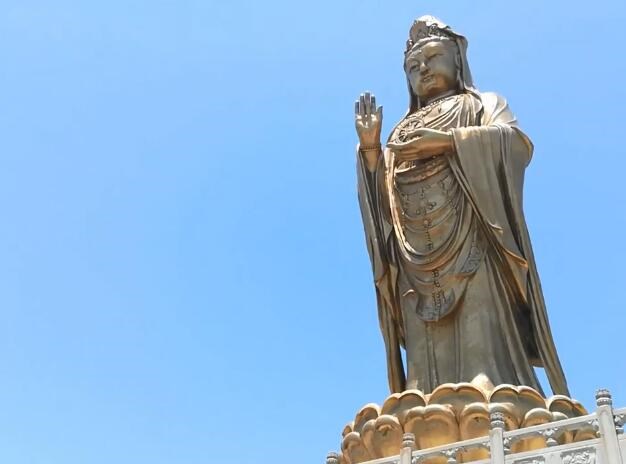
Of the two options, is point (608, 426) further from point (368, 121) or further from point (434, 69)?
point (434, 69)

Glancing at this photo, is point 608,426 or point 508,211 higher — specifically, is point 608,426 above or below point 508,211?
below

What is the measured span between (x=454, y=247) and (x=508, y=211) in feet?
1.90

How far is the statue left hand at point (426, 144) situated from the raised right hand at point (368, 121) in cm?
31

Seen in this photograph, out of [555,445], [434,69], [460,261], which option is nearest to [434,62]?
[434,69]

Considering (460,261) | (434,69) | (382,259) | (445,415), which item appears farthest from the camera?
(434,69)

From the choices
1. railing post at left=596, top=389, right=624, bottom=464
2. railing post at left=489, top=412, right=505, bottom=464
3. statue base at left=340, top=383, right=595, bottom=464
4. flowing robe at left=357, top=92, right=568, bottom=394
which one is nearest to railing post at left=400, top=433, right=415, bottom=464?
railing post at left=489, top=412, right=505, bottom=464

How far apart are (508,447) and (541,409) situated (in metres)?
1.21

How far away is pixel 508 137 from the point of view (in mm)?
8539

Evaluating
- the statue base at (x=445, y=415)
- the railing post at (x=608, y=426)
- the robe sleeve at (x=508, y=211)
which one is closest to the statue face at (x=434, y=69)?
the robe sleeve at (x=508, y=211)

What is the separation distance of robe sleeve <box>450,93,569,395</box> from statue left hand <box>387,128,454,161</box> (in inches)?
3.4

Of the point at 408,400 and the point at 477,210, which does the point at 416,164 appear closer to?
the point at 477,210

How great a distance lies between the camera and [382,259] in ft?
28.3

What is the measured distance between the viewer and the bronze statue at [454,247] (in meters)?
7.85

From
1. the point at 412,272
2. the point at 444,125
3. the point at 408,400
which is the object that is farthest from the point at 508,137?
the point at 408,400
